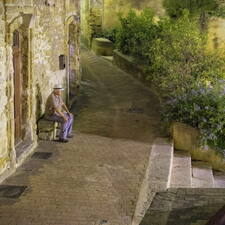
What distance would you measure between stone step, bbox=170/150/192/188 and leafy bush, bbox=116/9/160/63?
24.7 ft

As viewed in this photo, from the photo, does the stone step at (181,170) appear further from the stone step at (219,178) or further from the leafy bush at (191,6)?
the leafy bush at (191,6)

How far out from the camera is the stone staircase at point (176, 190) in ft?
17.6

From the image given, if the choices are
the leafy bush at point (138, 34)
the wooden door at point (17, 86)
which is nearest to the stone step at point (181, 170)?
the wooden door at point (17, 86)

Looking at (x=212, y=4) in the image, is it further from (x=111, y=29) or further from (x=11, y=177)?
(x=11, y=177)

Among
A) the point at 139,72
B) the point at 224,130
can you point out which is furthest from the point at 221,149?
the point at 139,72

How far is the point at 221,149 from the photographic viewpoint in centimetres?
1098

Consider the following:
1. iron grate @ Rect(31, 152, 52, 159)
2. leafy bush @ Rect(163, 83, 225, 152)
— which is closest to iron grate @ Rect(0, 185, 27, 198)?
iron grate @ Rect(31, 152, 52, 159)

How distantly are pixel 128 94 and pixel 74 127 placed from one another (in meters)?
4.60

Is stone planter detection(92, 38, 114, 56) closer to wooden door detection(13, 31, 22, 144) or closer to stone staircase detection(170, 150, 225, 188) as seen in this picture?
stone staircase detection(170, 150, 225, 188)

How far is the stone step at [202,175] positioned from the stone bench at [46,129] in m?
3.35

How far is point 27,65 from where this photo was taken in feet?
33.2

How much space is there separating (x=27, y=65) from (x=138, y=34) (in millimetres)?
9951

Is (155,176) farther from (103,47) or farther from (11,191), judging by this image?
(103,47)

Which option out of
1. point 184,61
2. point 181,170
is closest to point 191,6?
point 184,61
